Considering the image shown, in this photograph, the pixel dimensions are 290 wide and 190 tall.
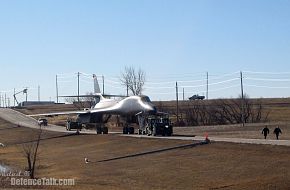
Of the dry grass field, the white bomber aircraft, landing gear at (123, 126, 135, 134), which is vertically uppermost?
the white bomber aircraft

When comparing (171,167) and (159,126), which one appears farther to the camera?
(159,126)

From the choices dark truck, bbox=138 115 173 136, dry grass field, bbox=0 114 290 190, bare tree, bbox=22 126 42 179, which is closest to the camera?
dry grass field, bbox=0 114 290 190

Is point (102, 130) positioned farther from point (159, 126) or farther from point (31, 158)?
point (31, 158)

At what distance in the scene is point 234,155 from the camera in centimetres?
3834

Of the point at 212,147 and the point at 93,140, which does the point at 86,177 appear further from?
the point at 93,140

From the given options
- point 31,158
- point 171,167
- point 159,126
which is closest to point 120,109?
point 159,126

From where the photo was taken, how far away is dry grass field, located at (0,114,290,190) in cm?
3053

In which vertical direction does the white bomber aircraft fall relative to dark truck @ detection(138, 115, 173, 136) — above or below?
above

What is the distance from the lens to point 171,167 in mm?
36594

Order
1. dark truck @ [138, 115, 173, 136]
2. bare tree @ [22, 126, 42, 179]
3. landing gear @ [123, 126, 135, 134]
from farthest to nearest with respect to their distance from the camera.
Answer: landing gear @ [123, 126, 135, 134]
dark truck @ [138, 115, 173, 136]
bare tree @ [22, 126, 42, 179]

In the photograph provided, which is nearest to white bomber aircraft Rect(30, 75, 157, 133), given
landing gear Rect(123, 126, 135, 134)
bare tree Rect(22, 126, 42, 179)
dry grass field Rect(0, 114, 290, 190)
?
landing gear Rect(123, 126, 135, 134)

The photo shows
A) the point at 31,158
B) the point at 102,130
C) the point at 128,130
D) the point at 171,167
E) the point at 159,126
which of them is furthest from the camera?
the point at 102,130

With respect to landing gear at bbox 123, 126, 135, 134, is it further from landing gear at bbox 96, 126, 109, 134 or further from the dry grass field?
the dry grass field

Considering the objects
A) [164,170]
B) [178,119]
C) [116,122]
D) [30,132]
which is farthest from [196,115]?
[164,170]
